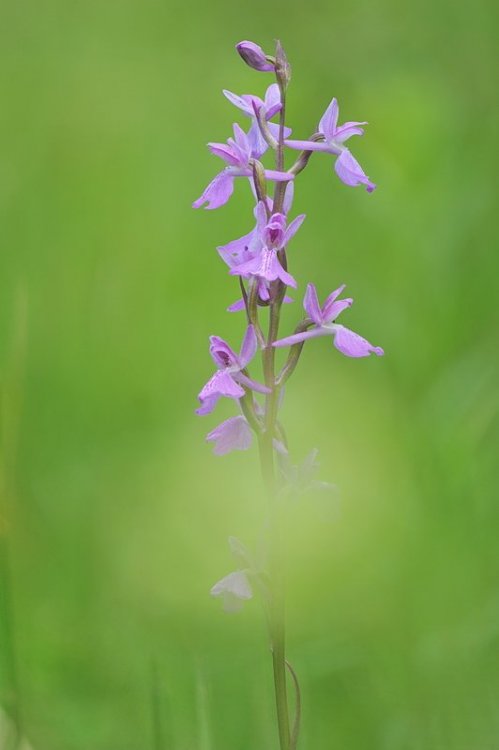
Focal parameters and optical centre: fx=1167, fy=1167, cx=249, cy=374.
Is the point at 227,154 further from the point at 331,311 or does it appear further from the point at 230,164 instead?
the point at 331,311

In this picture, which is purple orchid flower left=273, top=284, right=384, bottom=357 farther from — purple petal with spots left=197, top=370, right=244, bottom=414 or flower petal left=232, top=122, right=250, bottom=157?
flower petal left=232, top=122, right=250, bottom=157

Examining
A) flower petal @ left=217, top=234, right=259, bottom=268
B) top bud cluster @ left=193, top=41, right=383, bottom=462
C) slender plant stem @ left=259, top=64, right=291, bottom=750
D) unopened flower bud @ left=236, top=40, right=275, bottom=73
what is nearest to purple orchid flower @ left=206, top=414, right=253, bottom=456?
top bud cluster @ left=193, top=41, right=383, bottom=462

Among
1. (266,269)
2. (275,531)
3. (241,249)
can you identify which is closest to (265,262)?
(266,269)

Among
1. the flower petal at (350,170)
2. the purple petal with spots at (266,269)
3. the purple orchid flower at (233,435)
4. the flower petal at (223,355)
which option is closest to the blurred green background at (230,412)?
the purple orchid flower at (233,435)

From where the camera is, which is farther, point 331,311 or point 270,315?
point 331,311

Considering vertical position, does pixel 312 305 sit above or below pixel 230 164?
below

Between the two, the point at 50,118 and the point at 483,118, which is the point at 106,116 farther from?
the point at 483,118

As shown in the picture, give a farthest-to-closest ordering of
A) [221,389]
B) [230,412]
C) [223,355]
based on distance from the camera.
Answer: [230,412]
[223,355]
[221,389]
